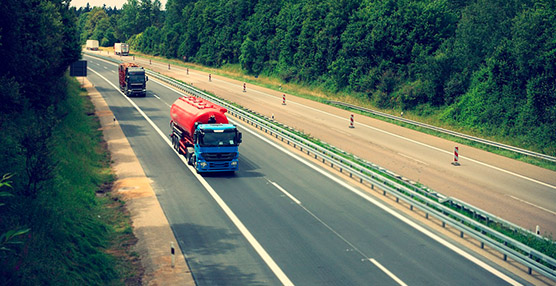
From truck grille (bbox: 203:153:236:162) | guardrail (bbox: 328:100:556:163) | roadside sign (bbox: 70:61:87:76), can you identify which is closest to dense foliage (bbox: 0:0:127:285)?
truck grille (bbox: 203:153:236:162)

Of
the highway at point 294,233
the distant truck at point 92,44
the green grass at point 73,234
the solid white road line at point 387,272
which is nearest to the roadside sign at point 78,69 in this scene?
the highway at point 294,233

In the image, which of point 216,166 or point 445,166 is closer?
point 216,166

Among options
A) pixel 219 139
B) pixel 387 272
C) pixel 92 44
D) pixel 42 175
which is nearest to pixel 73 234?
pixel 42 175

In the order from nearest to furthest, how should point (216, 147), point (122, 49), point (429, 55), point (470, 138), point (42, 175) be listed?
point (42, 175) < point (216, 147) < point (470, 138) < point (429, 55) < point (122, 49)

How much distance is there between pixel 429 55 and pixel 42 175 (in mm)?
43574

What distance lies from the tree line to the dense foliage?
3084 centimetres

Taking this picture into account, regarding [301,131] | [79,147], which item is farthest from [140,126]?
[301,131]

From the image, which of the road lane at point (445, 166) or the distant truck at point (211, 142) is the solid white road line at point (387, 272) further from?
the distant truck at point (211, 142)

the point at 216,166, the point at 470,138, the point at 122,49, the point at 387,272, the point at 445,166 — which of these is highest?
the point at 122,49

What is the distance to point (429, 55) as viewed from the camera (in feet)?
168

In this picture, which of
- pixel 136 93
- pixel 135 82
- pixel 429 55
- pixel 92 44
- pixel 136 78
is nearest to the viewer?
pixel 429 55

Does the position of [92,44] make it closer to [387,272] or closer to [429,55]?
[429,55]

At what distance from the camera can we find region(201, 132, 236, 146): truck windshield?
982 inches

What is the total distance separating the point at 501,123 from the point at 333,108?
710 inches
